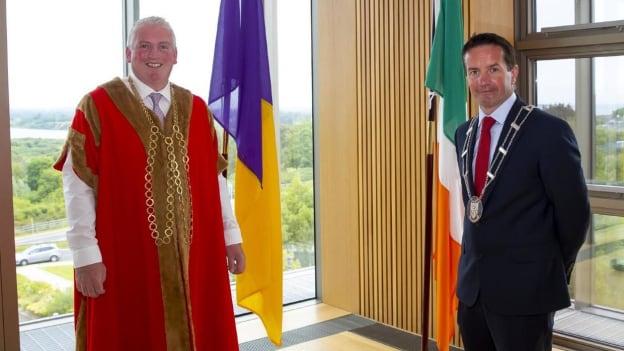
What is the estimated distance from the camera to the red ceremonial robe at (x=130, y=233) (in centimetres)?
228

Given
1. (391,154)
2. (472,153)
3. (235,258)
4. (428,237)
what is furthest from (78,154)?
(391,154)

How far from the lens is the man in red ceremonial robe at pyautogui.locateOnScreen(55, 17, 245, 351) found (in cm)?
226

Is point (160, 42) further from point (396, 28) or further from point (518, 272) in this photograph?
point (396, 28)

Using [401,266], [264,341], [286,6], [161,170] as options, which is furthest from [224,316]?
[286,6]

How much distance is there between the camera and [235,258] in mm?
2633

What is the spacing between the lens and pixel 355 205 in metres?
4.54

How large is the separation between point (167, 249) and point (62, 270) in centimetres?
183

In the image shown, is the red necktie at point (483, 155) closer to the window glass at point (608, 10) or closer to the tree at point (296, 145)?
the window glass at point (608, 10)

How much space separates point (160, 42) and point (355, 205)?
2448mm

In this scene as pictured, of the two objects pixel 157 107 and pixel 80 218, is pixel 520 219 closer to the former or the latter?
pixel 157 107

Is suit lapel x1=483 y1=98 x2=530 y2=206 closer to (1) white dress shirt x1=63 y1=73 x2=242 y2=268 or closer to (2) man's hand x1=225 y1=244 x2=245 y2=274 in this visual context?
(2) man's hand x1=225 y1=244 x2=245 y2=274

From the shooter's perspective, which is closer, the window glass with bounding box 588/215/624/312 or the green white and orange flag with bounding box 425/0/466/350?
the green white and orange flag with bounding box 425/0/466/350

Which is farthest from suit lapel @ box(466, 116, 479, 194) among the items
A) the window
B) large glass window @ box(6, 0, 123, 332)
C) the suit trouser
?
large glass window @ box(6, 0, 123, 332)

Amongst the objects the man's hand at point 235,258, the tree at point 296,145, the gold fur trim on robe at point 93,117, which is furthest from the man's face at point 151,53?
the tree at point 296,145
